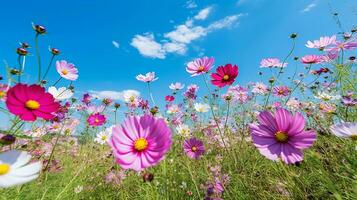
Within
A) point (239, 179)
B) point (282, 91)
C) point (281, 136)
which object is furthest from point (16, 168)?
point (282, 91)

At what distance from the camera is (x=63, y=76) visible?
1.91m

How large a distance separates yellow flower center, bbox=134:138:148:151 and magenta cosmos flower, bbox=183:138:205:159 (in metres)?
0.99

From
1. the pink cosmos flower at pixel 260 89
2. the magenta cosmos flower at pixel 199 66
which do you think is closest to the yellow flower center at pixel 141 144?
the magenta cosmos flower at pixel 199 66

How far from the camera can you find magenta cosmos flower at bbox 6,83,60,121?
1035 mm

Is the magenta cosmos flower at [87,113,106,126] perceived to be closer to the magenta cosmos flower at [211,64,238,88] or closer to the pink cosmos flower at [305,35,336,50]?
the magenta cosmos flower at [211,64,238,88]

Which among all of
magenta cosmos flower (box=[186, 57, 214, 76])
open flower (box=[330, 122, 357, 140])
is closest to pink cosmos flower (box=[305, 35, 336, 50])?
magenta cosmos flower (box=[186, 57, 214, 76])

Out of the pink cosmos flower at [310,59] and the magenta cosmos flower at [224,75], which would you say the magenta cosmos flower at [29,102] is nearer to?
the magenta cosmos flower at [224,75]

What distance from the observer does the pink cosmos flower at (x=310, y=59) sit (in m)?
2.24

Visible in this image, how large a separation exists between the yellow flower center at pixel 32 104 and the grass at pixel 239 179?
13.8 inches

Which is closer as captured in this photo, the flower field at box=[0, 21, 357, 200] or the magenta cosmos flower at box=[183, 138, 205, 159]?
the flower field at box=[0, 21, 357, 200]

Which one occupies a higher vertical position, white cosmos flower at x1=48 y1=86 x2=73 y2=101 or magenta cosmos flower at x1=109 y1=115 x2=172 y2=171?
white cosmos flower at x1=48 y1=86 x2=73 y2=101

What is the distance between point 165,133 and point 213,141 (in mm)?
2438

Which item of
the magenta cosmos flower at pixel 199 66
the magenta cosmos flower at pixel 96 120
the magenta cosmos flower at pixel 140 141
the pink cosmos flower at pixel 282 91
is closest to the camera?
the magenta cosmos flower at pixel 140 141

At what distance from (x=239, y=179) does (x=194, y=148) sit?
1.08ft
